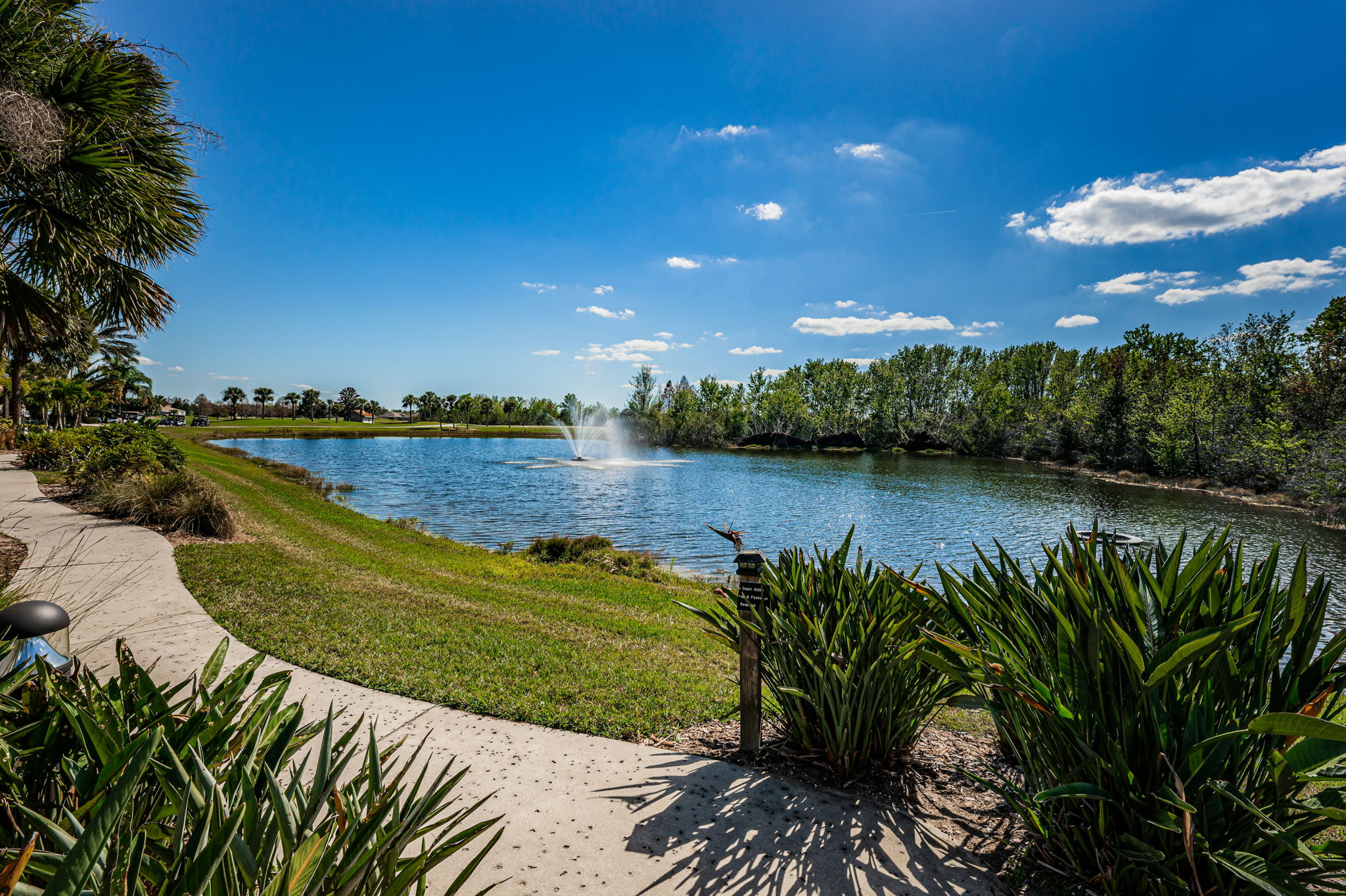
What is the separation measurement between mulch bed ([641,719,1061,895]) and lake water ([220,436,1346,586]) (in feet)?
29.1

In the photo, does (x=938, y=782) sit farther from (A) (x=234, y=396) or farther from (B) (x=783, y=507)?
(A) (x=234, y=396)

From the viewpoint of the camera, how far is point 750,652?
3.83 meters

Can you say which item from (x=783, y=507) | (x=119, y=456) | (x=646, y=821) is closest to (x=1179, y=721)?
(x=646, y=821)

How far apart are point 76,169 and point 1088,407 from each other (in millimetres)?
67631

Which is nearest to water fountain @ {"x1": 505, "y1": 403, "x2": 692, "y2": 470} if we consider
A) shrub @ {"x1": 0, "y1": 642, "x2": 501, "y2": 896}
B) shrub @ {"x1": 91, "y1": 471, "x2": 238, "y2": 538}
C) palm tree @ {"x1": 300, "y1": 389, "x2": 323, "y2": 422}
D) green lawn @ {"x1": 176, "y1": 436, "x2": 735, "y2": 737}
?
shrub @ {"x1": 91, "y1": 471, "x2": 238, "y2": 538}

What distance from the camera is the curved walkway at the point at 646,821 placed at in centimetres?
276

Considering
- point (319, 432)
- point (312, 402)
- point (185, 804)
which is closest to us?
point (185, 804)

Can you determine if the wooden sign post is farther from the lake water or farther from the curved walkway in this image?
the lake water

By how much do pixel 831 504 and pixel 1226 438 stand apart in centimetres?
3256

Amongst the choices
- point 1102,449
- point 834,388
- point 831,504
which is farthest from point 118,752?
point 834,388

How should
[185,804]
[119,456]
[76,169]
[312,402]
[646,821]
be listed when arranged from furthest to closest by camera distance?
[312,402] → [119,456] → [76,169] → [646,821] → [185,804]

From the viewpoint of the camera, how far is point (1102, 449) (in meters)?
51.8

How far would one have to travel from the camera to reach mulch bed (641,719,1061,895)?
3010 mm

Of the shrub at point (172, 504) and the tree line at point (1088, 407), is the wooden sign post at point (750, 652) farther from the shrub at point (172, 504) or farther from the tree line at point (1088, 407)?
the tree line at point (1088, 407)
